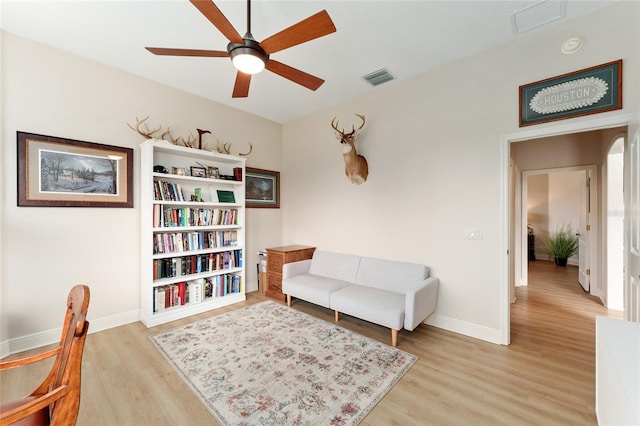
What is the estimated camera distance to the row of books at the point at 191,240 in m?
3.19

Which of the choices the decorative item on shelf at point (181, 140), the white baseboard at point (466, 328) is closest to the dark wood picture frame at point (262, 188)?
the decorative item on shelf at point (181, 140)

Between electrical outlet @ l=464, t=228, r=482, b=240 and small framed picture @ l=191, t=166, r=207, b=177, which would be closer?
electrical outlet @ l=464, t=228, r=482, b=240

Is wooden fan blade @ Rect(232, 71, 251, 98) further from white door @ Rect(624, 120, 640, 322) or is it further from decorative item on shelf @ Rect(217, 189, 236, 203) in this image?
Result: white door @ Rect(624, 120, 640, 322)

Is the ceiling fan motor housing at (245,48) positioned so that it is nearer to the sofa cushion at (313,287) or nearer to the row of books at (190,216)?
the row of books at (190,216)

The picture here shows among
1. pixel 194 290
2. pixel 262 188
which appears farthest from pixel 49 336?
pixel 262 188

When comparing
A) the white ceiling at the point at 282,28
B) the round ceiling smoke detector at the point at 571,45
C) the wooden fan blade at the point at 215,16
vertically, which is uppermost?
the white ceiling at the point at 282,28

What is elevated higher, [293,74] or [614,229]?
[293,74]

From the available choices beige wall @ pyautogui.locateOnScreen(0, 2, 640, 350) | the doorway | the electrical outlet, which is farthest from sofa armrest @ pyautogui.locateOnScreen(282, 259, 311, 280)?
the doorway

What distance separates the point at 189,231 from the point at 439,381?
3271 millimetres

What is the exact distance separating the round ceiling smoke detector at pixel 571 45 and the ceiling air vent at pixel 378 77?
159 cm

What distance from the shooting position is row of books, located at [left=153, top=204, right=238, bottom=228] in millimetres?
3150

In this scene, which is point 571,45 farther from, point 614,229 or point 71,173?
point 71,173

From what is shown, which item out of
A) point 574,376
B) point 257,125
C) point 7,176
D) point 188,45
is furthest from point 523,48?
point 7,176

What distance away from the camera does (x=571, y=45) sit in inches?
89.7
